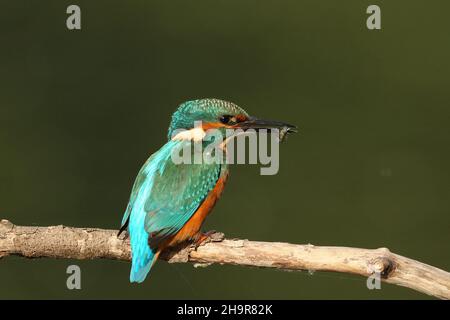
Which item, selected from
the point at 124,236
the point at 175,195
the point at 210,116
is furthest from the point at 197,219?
the point at 210,116

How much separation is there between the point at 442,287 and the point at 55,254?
144 cm

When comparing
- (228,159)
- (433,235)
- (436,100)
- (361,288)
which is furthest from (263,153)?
(436,100)

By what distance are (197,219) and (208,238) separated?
183 mm

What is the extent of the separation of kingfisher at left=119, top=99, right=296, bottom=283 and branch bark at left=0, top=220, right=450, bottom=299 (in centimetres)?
7

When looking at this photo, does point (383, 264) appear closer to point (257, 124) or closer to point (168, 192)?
point (168, 192)

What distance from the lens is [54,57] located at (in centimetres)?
680

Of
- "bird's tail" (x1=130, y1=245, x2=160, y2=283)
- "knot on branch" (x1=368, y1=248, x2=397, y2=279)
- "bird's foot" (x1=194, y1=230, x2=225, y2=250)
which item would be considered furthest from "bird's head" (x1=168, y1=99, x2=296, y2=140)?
"knot on branch" (x1=368, y1=248, x2=397, y2=279)

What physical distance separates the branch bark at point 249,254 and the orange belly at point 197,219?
0.05 metres

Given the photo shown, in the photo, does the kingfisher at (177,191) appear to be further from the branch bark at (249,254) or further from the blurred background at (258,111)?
the blurred background at (258,111)

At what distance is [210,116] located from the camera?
3.79 meters

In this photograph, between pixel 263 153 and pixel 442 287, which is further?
pixel 263 153

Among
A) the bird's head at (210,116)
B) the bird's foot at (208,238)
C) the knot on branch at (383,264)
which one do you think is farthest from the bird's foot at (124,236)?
the knot on branch at (383,264)

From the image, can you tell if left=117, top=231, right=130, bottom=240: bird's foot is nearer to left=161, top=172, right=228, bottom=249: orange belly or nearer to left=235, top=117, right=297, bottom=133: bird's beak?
left=161, top=172, right=228, bottom=249: orange belly

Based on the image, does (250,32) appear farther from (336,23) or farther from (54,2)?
(54,2)
